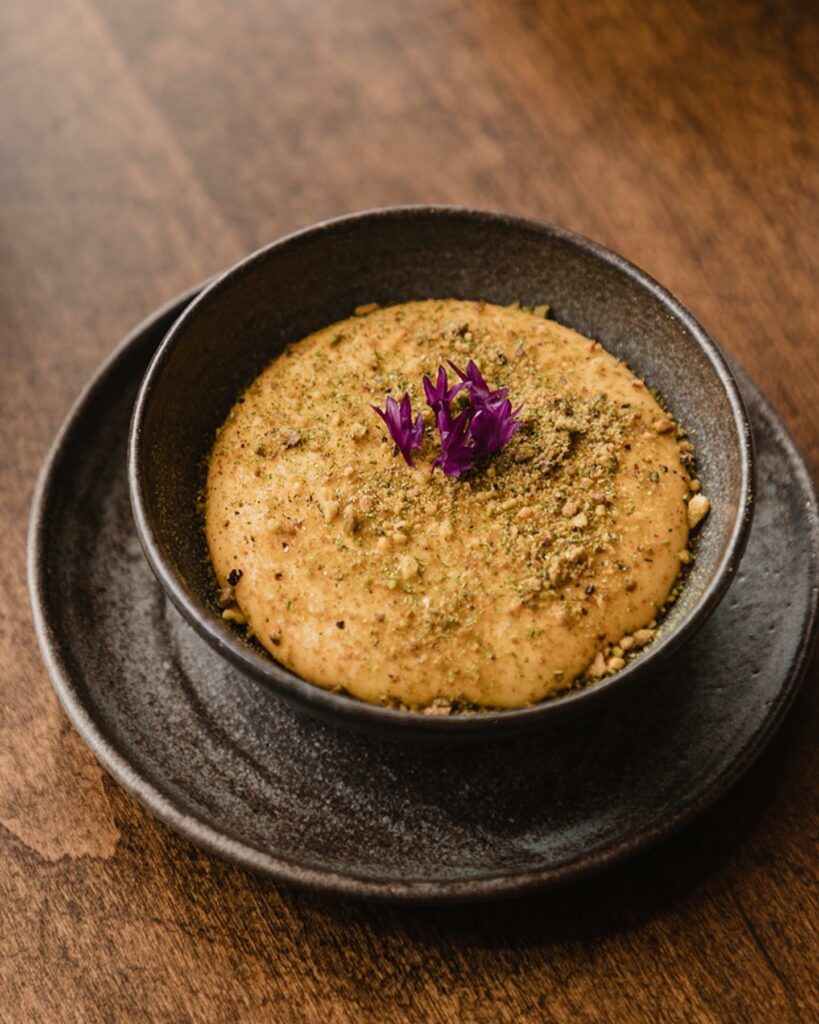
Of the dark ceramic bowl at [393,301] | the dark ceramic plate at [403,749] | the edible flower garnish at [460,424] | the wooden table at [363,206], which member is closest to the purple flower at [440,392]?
the edible flower garnish at [460,424]

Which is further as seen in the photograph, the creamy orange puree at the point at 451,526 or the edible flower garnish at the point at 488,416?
the edible flower garnish at the point at 488,416

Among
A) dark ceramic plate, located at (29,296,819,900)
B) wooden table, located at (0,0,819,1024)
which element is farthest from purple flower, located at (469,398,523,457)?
wooden table, located at (0,0,819,1024)

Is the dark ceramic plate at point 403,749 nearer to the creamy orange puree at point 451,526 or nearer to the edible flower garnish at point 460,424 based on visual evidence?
the creamy orange puree at point 451,526

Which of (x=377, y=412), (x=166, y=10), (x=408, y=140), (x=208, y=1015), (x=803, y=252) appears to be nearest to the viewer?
(x=208, y=1015)

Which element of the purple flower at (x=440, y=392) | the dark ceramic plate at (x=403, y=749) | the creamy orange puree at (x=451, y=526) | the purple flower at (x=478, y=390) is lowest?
the dark ceramic plate at (x=403, y=749)

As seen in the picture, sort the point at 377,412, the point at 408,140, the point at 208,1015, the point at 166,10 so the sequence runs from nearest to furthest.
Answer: the point at 208,1015
the point at 377,412
the point at 408,140
the point at 166,10

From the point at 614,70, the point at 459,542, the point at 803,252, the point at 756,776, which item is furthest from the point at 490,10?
the point at 756,776

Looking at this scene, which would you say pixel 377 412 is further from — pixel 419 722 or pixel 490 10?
pixel 490 10
